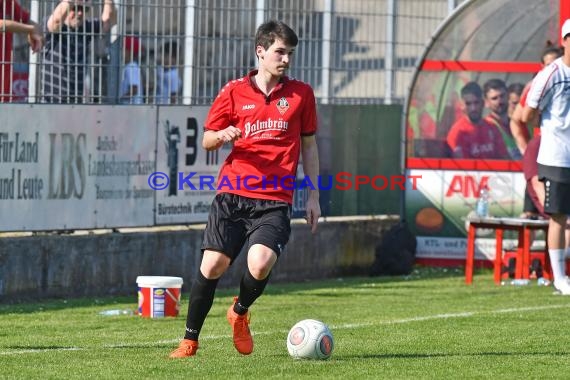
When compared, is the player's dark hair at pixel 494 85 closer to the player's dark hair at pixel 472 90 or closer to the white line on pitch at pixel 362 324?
the player's dark hair at pixel 472 90

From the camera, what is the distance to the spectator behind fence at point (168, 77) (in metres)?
14.8

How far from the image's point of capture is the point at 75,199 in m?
13.6

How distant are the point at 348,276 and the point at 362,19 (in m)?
3.09

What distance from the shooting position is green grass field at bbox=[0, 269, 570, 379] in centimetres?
832

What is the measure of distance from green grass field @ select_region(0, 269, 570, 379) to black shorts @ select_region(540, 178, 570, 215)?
0.83 metres

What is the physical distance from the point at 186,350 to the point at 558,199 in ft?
18.3

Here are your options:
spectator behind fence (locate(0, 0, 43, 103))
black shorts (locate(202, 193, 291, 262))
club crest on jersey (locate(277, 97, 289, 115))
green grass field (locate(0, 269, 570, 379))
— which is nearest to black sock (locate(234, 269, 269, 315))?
black shorts (locate(202, 193, 291, 262))

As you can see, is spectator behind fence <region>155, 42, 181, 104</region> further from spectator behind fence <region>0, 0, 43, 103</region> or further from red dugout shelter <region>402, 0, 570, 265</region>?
red dugout shelter <region>402, 0, 570, 265</region>

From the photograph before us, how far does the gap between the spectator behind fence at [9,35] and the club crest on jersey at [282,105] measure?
482 cm

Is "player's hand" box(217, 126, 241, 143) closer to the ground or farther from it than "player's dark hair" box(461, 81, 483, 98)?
closer to the ground

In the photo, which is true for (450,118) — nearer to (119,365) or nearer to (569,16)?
(569,16)

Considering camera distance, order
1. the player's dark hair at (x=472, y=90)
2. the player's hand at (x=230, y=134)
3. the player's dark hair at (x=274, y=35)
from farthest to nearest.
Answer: the player's dark hair at (x=472, y=90) → the player's dark hair at (x=274, y=35) → the player's hand at (x=230, y=134)

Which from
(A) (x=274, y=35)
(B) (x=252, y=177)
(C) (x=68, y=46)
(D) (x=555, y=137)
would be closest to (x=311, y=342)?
(B) (x=252, y=177)

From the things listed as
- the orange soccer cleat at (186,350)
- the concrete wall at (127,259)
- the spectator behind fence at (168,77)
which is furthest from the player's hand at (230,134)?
the spectator behind fence at (168,77)
